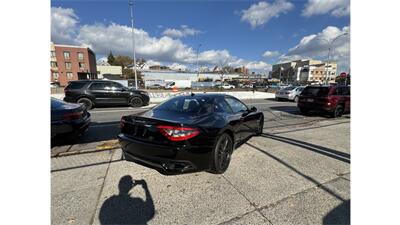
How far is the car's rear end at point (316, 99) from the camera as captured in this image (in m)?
9.45

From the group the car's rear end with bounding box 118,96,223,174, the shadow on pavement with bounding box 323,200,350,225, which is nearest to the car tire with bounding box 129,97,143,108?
the car's rear end with bounding box 118,96,223,174

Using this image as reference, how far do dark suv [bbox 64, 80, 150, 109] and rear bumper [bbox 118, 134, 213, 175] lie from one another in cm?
947

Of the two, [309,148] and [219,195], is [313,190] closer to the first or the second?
[219,195]

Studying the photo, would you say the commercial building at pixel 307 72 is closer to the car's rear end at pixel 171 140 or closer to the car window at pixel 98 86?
the car window at pixel 98 86

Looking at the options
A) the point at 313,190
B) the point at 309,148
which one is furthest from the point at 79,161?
the point at 309,148

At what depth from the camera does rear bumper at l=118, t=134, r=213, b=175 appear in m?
2.96

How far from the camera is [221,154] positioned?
3.55m

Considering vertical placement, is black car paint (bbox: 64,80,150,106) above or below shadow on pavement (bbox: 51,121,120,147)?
above

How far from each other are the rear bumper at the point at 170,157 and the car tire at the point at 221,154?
14 centimetres

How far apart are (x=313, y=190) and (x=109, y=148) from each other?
4113 millimetres

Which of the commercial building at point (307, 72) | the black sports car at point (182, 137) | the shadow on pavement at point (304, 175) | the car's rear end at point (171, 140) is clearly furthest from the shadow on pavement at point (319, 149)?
the commercial building at point (307, 72)

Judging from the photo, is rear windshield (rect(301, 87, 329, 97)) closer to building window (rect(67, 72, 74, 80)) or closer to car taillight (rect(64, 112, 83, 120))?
car taillight (rect(64, 112, 83, 120))

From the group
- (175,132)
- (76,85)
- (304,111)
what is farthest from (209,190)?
(76,85)

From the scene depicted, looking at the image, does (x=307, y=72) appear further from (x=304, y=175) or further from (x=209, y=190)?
(x=209, y=190)
